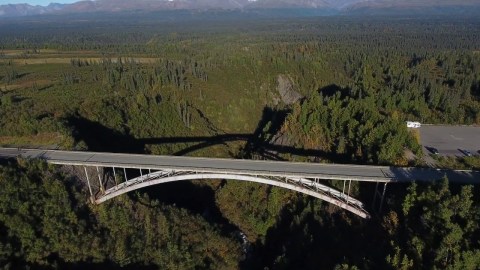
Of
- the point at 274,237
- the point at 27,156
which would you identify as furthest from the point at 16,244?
the point at 274,237

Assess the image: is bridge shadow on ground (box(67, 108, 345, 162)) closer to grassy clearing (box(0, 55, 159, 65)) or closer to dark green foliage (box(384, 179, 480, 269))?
dark green foliage (box(384, 179, 480, 269))

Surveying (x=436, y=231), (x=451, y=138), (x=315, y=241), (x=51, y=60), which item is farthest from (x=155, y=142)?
(x=51, y=60)

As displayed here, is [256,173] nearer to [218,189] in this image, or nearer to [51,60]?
[218,189]

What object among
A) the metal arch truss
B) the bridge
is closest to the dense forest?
the bridge

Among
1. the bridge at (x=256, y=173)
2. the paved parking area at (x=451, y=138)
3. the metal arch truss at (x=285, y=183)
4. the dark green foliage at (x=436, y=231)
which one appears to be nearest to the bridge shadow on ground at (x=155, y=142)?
the bridge at (x=256, y=173)

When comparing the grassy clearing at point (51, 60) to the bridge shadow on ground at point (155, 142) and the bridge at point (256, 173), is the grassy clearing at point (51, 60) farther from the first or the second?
the bridge at point (256, 173)
